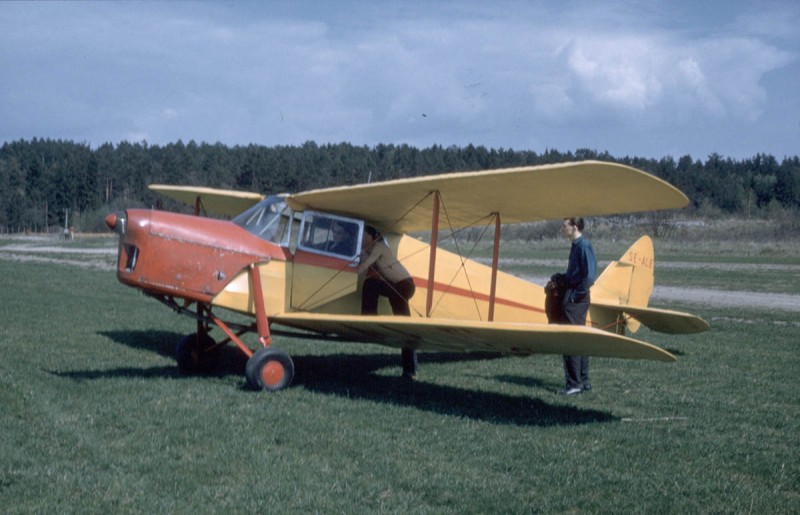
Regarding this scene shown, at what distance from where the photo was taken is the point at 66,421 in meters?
6.14

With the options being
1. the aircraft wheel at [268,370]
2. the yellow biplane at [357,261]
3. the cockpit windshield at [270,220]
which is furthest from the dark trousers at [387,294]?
the aircraft wheel at [268,370]

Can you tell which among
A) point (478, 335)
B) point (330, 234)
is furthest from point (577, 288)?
point (330, 234)

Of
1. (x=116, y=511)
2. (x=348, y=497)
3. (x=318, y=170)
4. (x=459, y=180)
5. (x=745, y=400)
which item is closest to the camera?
(x=116, y=511)

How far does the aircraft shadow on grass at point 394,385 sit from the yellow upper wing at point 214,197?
7.18 ft

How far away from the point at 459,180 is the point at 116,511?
441 centimetres

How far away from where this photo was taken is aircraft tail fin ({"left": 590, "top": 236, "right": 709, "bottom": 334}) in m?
10.0

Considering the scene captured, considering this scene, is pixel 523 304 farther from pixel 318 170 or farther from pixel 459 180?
pixel 318 170

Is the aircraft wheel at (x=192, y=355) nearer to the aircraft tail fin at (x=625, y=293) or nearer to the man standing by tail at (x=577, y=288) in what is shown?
the man standing by tail at (x=577, y=288)

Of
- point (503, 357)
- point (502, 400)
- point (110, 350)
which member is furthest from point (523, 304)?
Result: point (110, 350)

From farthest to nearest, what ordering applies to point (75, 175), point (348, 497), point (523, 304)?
point (75, 175) → point (523, 304) → point (348, 497)

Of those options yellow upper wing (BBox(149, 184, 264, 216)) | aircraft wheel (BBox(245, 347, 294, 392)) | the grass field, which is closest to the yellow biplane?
aircraft wheel (BBox(245, 347, 294, 392))

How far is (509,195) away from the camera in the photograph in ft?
25.5

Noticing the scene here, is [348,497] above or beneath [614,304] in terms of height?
beneath

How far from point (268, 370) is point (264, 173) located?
8794cm
